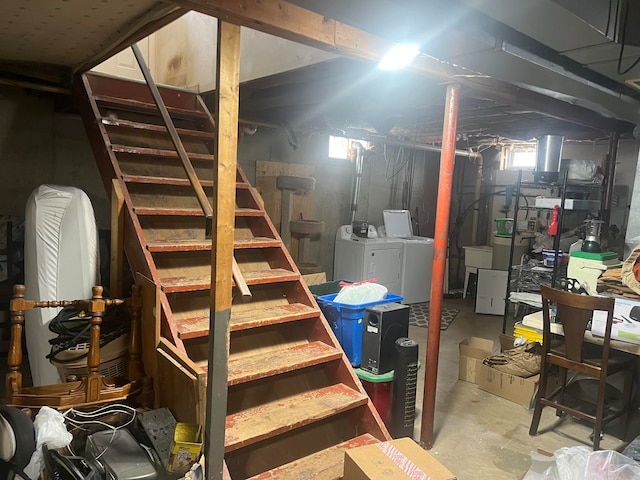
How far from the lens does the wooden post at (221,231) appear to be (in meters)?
1.66

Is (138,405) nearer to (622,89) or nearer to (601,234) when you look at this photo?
(622,89)

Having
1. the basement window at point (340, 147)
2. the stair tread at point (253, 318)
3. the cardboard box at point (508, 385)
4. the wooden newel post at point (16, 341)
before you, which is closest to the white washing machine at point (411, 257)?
the basement window at point (340, 147)

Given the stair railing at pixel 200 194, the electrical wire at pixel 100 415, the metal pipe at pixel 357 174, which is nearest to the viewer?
the stair railing at pixel 200 194

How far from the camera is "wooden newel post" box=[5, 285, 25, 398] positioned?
212cm

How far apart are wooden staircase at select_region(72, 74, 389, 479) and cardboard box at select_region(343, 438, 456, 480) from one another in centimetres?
24

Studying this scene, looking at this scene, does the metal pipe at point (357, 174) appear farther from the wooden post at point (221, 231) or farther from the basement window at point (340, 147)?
the wooden post at point (221, 231)

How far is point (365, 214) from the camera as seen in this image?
21.4 ft

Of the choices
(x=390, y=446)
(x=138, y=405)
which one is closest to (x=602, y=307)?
(x=390, y=446)

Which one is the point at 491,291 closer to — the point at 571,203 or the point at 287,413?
the point at 571,203

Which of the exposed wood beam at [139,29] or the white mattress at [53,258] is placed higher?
the exposed wood beam at [139,29]

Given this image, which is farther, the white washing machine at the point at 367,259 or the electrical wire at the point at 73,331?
the white washing machine at the point at 367,259

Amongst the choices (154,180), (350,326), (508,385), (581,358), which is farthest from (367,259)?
(154,180)

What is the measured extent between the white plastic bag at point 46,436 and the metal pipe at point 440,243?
6.45ft

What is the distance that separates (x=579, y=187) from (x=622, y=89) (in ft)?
6.82
